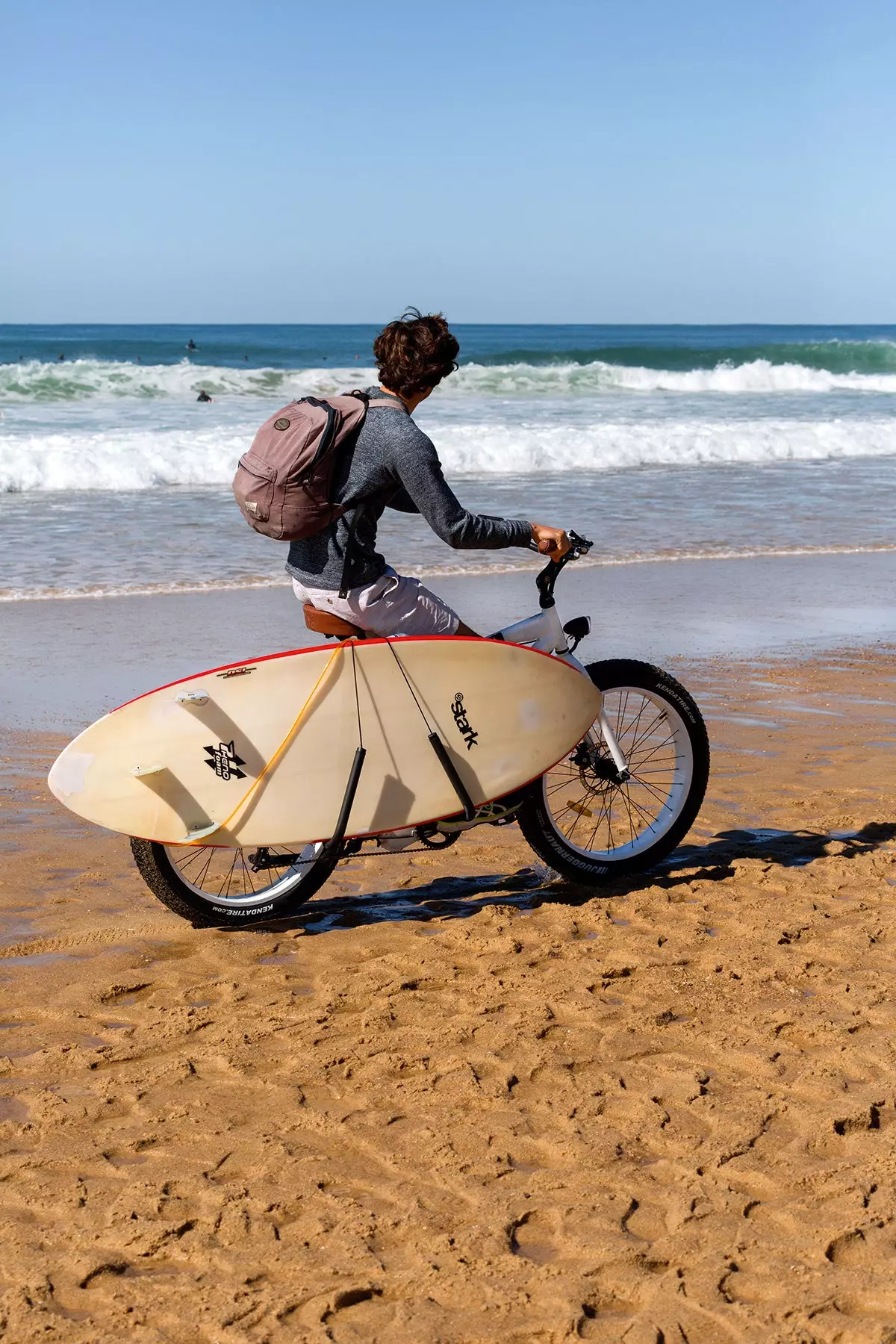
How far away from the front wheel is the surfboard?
1.24 feet

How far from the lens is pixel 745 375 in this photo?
45781mm

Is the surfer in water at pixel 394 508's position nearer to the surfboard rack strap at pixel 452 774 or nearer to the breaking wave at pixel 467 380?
the surfboard rack strap at pixel 452 774

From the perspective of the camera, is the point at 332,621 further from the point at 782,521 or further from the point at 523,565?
the point at 782,521

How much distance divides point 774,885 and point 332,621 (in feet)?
5.65

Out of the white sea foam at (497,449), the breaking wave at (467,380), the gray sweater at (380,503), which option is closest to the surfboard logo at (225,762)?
the gray sweater at (380,503)

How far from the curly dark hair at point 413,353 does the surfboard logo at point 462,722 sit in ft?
3.13

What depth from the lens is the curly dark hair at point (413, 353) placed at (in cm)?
395

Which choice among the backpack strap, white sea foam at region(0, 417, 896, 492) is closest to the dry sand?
the backpack strap

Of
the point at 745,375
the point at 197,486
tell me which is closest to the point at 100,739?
the point at 197,486

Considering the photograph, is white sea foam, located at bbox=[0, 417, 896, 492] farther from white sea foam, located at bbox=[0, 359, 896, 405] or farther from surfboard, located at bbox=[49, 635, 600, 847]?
surfboard, located at bbox=[49, 635, 600, 847]

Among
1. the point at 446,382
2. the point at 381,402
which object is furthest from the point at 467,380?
the point at 381,402

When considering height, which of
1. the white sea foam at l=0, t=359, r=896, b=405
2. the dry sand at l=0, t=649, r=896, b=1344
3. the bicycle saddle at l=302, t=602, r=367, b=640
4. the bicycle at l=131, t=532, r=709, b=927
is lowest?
the dry sand at l=0, t=649, r=896, b=1344

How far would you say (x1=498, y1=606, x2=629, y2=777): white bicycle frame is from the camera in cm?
448

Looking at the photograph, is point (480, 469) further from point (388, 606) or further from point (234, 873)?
point (388, 606)
